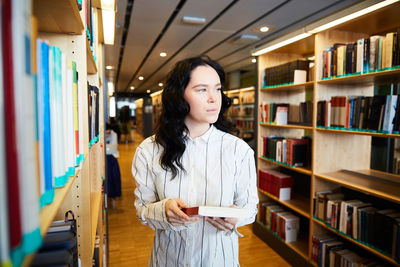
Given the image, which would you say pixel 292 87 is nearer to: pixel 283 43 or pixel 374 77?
pixel 283 43

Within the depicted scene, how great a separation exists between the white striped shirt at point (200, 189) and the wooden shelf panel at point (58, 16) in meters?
0.63

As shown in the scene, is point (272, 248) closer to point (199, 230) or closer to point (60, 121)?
point (199, 230)

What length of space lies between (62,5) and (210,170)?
871 mm

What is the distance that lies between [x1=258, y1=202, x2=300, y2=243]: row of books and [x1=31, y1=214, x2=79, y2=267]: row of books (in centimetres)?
255

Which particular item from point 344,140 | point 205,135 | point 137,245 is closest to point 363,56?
point 344,140

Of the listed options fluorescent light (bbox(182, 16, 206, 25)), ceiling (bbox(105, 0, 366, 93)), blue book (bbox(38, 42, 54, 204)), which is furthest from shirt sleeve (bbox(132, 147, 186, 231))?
fluorescent light (bbox(182, 16, 206, 25))

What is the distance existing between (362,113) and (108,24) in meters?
2.27

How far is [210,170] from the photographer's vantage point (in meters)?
1.27

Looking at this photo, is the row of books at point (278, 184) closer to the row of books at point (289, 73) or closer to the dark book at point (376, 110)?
the row of books at point (289, 73)

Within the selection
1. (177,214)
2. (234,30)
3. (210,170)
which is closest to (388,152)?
(210,170)

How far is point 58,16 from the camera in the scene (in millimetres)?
846

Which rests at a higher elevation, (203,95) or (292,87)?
(292,87)

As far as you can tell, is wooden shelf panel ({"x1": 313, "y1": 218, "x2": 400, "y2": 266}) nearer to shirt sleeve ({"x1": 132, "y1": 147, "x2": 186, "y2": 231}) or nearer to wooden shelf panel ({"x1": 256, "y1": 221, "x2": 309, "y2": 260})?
wooden shelf panel ({"x1": 256, "y1": 221, "x2": 309, "y2": 260})

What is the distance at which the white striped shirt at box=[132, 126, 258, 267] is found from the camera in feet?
4.14
